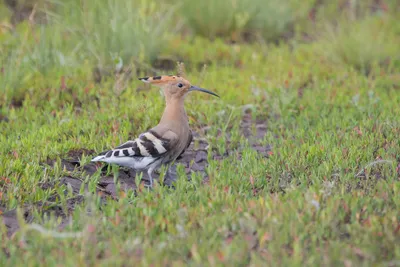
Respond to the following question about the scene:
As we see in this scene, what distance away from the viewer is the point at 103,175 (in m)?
4.95

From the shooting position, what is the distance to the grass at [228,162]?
3420 millimetres

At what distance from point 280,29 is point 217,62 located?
1.48 metres

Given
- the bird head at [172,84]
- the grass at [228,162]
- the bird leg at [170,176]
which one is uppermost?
the bird head at [172,84]

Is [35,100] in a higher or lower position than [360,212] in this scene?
lower

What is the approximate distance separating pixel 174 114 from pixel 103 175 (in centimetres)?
71

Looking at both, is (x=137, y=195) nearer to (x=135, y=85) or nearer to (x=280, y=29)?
(x=135, y=85)

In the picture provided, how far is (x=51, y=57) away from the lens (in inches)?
281

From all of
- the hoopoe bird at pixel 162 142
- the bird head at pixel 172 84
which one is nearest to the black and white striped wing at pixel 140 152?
the hoopoe bird at pixel 162 142

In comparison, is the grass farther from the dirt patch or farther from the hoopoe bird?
the hoopoe bird

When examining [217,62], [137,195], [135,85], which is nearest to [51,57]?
[135,85]

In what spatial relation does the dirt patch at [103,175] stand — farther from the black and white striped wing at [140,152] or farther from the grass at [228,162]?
the black and white striped wing at [140,152]

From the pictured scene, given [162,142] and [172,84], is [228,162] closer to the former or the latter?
[162,142]

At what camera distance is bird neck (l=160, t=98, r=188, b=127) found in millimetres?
4953

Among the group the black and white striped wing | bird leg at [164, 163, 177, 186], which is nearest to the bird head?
the black and white striped wing
